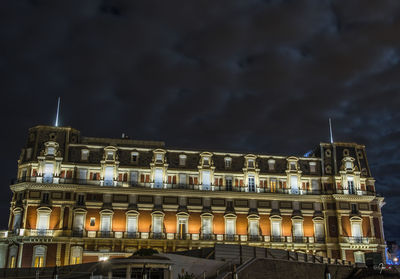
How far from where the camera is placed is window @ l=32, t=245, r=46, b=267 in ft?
185

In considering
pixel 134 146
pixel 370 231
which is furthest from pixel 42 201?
pixel 370 231

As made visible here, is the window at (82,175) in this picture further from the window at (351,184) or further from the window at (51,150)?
the window at (351,184)

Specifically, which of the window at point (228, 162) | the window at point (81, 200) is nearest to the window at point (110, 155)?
the window at point (81, 200)

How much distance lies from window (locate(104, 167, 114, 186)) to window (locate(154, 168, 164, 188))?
5.43 meters

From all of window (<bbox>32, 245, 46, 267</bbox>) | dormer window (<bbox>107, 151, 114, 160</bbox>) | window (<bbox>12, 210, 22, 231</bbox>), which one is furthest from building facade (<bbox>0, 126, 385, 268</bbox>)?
window (<bbox>12, 210, 22, 231</bbox>)

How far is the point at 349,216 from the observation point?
6475 cm

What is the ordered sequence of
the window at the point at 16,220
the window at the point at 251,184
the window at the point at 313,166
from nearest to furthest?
1. the window at the point at 16,220
2. the window at the point at 251,184
3. the window at the point at 313,166

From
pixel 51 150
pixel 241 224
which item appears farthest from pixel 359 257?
pixel 51 150

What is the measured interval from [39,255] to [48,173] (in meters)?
9.97

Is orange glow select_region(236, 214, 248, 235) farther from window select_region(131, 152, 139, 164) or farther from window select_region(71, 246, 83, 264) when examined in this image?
window select_region(71, 246, 83, 264)

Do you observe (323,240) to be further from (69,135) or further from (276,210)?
(69,135)

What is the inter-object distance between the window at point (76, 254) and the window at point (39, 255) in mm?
3177

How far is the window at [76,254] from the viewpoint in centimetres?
5766

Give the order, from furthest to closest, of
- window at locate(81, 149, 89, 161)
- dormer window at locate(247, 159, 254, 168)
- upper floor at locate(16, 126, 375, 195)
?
dormer window at locate(247, 159, 254, 168)
window at locate(81, 149, 89, 161)
upper floor at locate(16, 126, 375, 195)
